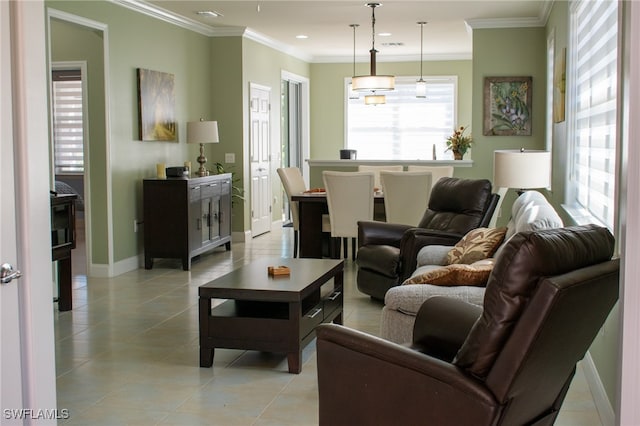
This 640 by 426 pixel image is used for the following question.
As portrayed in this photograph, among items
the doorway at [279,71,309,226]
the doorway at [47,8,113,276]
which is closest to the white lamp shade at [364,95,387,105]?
the doorway at [279,71,309,226]

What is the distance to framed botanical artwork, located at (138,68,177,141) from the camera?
748 cm

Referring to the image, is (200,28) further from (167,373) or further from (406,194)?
(167,373)

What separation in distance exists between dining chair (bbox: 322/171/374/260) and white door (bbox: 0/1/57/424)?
4.60 meters

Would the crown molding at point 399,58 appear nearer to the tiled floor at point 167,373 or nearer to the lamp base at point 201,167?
the lamp base at point 201,167

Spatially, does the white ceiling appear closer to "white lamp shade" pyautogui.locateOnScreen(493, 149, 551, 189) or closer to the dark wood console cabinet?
the dark wood console cabinet

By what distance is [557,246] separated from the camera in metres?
2.14

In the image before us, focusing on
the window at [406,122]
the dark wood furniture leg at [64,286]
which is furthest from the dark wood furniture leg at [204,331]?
the window at [406,122]

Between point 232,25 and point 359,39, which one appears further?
point 359,39

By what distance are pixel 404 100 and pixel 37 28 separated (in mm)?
10531

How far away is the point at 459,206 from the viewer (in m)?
5.67

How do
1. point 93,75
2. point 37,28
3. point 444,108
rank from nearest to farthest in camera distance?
1. point 37,28
2. point 93,75
3. point 444,108

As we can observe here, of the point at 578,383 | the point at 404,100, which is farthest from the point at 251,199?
the point at 578,383

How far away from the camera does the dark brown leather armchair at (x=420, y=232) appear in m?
5.43

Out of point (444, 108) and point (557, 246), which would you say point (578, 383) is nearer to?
point (557, 246)
